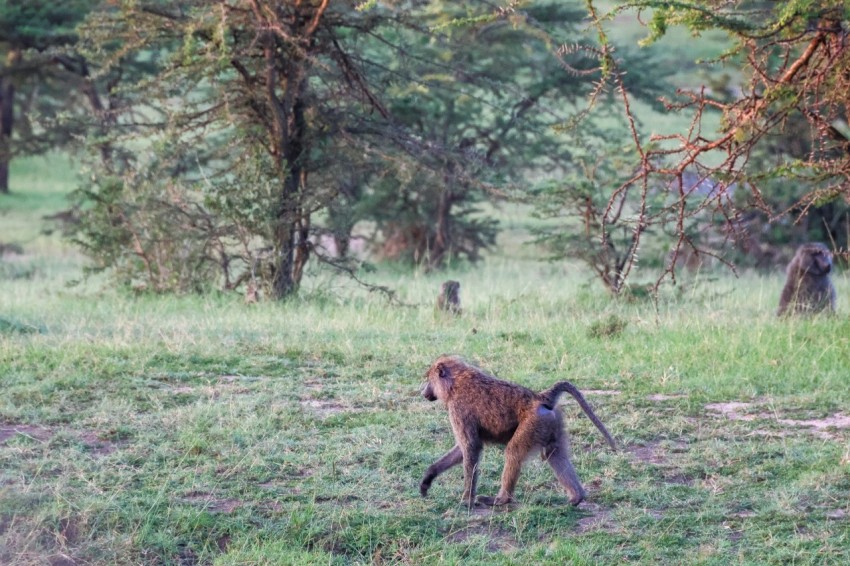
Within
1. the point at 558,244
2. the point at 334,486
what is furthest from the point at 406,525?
the point at 558,244

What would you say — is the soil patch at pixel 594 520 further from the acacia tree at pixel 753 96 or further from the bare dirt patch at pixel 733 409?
the bare dirt patch at pixel 733 409

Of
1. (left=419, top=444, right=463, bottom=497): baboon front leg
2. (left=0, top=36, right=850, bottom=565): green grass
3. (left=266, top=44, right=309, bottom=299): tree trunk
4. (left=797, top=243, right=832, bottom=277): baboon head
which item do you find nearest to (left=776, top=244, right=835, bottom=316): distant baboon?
(left=797, top=243, right=832, bottom=277): baboon head

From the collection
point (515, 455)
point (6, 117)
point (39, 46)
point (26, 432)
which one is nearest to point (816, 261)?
point (515, 455)

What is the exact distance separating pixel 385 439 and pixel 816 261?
5914 millimetres

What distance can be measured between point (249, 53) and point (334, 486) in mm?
6913

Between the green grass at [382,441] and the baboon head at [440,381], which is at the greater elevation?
the baboon head at [440,381]

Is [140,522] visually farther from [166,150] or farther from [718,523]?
[166,150]

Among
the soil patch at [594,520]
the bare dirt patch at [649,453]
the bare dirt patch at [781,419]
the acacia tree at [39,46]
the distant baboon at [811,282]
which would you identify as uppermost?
the acacia tree at [39,46]

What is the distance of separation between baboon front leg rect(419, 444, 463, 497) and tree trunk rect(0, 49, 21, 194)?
699 inches

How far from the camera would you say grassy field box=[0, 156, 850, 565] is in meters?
4.73

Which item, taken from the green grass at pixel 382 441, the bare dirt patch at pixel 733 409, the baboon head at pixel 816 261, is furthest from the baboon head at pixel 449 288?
the bare dirt patch at pixel 733 409

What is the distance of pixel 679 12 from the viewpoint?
686cm

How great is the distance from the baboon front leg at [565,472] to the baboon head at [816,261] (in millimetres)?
6085

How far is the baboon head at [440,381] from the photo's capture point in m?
5.35
